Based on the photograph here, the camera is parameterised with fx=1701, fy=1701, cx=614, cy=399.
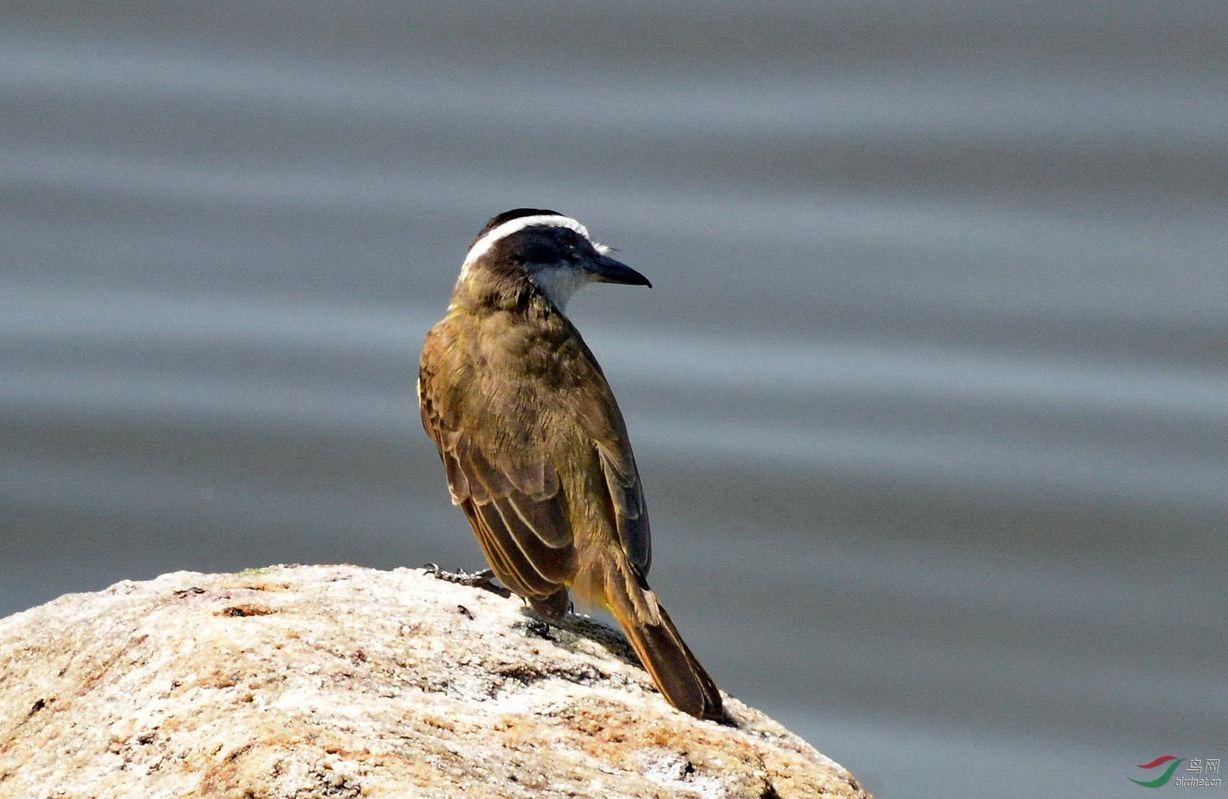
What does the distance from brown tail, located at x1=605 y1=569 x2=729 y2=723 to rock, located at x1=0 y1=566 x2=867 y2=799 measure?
8 cm

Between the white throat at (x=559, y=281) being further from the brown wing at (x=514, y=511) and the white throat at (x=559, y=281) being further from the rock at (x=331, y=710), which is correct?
the rock at (x=331, y=710)

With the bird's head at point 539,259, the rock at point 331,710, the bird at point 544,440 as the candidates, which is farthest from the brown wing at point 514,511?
the bird's head at point 539,259

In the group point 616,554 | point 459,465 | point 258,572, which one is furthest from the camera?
point 459,465

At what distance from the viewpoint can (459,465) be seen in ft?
23.1

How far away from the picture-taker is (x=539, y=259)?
8.05 metres

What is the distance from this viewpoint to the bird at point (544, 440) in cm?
596

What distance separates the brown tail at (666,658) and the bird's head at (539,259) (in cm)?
232

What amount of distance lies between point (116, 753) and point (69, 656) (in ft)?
2.24

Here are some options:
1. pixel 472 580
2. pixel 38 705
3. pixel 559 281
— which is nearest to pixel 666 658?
pixel 472 580

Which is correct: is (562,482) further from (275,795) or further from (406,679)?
(275,795)

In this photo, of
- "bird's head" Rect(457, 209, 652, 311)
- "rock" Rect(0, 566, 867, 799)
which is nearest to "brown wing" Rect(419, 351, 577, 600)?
"rock" Rect(0, 566, 867, 799)

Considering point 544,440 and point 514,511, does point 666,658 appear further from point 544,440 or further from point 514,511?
point 544,440

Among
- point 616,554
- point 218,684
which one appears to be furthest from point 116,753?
point 616,554

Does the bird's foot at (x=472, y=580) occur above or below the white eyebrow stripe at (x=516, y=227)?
below
